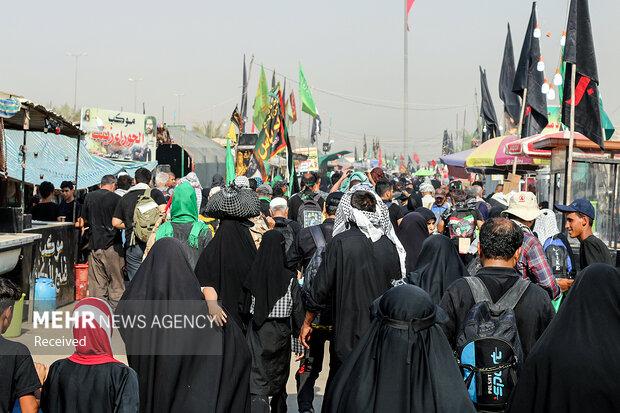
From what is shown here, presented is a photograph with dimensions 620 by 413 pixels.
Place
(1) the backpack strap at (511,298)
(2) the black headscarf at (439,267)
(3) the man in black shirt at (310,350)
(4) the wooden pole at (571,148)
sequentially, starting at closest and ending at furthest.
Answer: (1) the backpack strap at (511,298) → (2) the black headscarf at (439,267) → (3) the man in black shirt at (310,350) → (4) the wooden pole at (571,148)

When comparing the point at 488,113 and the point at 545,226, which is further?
the point at 488,113

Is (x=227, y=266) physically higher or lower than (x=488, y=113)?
lower

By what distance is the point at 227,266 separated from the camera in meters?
6.82

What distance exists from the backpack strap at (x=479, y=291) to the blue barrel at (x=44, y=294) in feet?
26.3

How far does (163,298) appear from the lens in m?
4.89

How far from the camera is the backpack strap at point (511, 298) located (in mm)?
4492

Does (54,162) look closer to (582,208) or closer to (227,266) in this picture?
(227,266)

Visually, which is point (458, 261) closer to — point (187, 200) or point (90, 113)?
point (187, 200)

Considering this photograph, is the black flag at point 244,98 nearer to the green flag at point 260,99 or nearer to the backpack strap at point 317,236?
the green flag at point 260,99

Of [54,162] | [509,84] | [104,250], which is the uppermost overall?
[509,84]

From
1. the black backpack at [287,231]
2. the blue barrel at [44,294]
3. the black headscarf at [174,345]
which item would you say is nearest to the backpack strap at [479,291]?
the black headscarf at [174,345]

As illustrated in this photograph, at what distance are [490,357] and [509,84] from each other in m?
20.0

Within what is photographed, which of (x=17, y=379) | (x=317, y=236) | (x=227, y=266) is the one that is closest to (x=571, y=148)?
(x=317, y=236)

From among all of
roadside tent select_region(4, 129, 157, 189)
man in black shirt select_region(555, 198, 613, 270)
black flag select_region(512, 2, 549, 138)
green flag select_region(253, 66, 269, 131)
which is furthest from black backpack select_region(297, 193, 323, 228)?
green flag select_region(253, 66, 269, 131)
